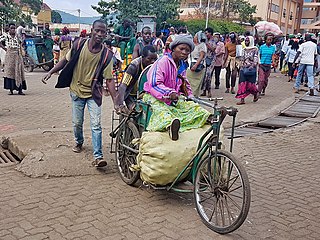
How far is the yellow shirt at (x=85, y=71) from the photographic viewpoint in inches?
189

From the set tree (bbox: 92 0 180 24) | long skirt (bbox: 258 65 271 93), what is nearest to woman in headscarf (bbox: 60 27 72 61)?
long skirt (bbox: 258 65 271 93)

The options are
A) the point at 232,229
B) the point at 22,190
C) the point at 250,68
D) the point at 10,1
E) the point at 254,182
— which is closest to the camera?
the point at 232,229

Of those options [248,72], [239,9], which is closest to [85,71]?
[248,72]

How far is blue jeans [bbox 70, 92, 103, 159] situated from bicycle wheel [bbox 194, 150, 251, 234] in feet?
5.13

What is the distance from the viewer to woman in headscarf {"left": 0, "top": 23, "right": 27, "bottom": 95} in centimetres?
960

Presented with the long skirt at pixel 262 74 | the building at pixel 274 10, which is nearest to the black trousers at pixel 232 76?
the long skirt at pixel 262 74

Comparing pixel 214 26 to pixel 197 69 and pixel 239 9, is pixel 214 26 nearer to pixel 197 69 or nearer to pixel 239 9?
pixel 239 9

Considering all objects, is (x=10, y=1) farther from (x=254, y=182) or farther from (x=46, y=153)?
(x=254, y=182)

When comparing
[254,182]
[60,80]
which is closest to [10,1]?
[60,80]

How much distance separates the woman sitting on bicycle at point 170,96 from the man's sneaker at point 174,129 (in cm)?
6

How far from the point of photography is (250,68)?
998 centimetres

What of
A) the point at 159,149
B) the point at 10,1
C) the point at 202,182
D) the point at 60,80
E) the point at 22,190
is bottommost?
the point at 22,190

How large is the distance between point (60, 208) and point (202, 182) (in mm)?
1388

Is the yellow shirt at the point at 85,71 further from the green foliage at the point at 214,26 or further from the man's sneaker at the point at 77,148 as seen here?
the green foliage at the point at 214,26
